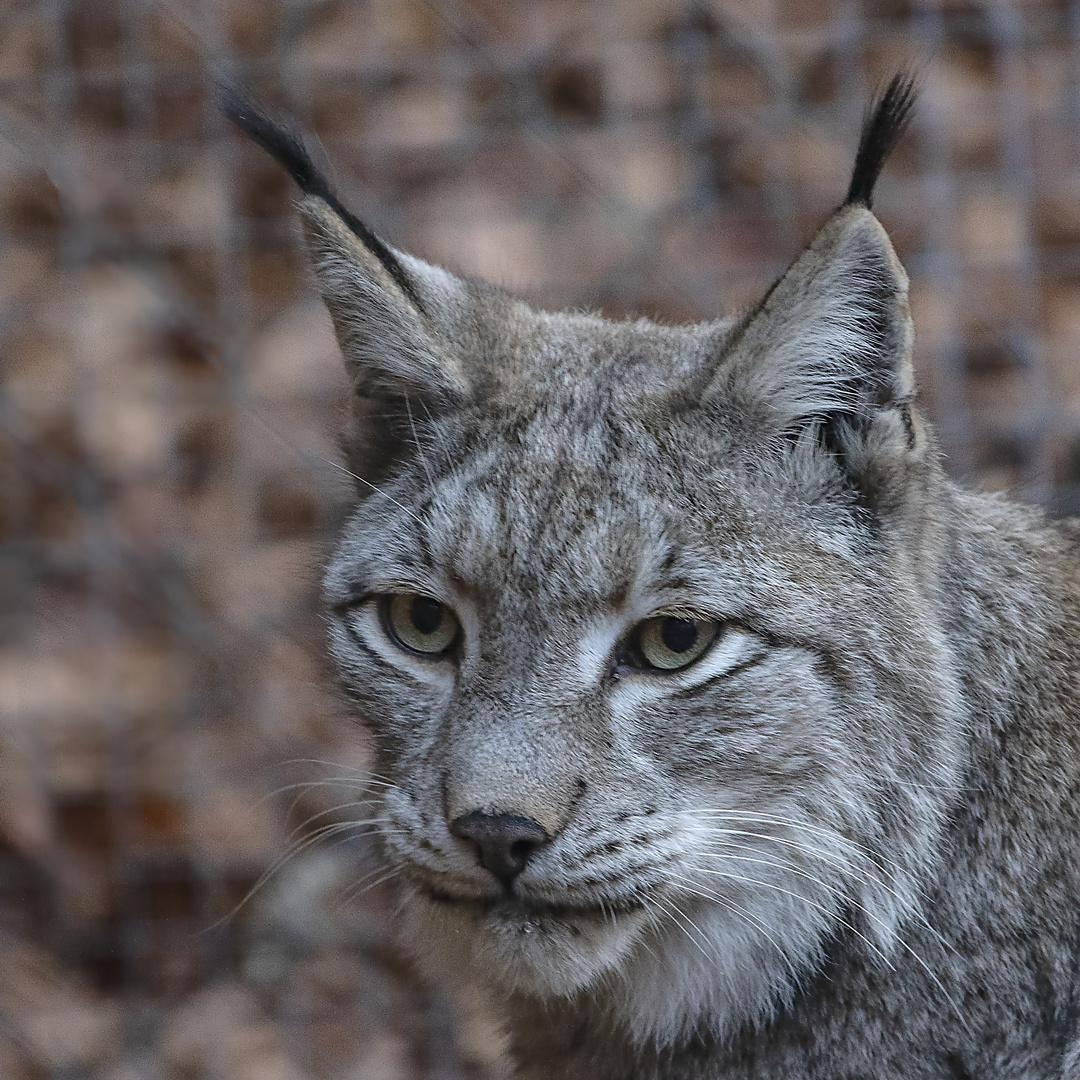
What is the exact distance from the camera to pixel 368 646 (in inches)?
102

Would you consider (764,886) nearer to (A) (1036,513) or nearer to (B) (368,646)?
(B) (368,646)

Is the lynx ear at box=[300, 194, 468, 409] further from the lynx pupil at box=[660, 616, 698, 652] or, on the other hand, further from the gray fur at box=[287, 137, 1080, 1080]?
the lynx pupil at box=[660, 616, 698, 652]

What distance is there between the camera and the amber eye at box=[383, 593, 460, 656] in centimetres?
247

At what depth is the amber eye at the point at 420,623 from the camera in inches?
97.3

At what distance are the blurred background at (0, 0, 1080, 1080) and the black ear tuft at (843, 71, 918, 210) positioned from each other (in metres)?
2.86

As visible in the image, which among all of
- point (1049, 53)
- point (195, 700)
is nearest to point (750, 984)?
point (195, 700)

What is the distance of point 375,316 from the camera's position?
8.59 ft

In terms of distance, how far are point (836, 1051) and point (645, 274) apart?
131 inches

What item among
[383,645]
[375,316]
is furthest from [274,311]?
[383,645]

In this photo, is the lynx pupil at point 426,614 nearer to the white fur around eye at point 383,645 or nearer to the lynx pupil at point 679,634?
the white fur around eye at point 383,645

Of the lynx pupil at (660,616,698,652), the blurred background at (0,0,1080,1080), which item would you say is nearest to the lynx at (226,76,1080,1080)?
the lynx pupil at (660,616,698,652)

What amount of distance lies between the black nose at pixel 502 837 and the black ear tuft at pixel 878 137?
1072 mm

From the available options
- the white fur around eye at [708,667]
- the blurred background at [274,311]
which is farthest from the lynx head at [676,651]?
the blurred background at [274,311]

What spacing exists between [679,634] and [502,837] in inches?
17.8
